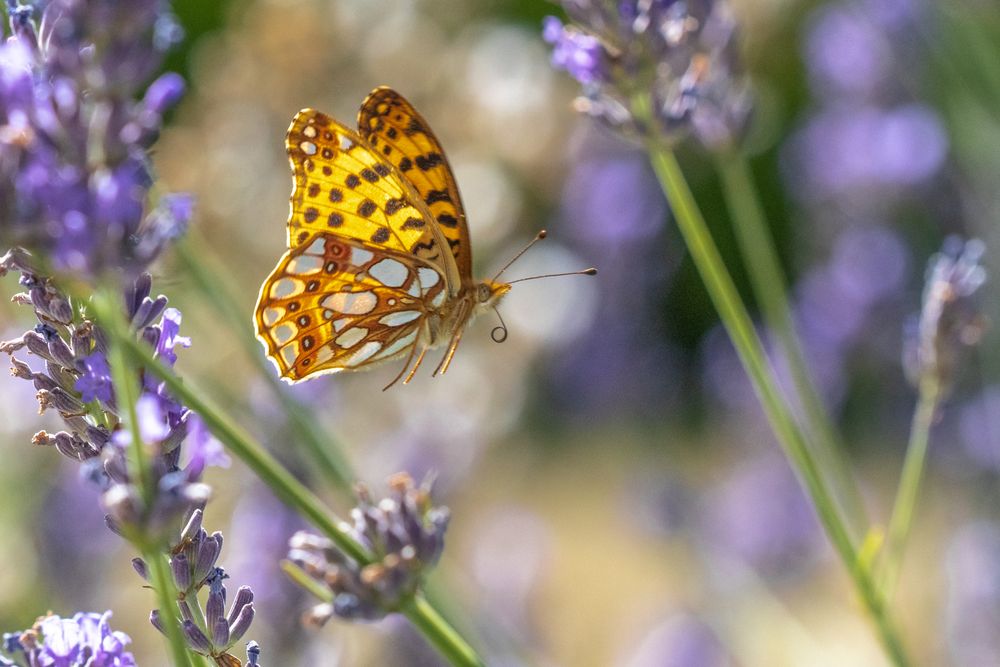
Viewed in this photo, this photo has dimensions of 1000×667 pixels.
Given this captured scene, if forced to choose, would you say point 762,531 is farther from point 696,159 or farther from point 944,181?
point 696,159

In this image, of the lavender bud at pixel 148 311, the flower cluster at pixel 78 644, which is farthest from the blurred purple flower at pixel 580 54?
the flower cluster at pixel 78 644

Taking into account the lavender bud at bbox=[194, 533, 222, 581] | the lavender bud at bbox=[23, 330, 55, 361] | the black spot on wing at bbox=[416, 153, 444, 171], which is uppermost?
the lavender bud at bbox=[23, 330, 55, 361]

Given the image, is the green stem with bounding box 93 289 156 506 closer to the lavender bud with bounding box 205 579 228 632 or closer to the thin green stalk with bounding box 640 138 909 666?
the lavender bud with bounding box 205 579 228 632

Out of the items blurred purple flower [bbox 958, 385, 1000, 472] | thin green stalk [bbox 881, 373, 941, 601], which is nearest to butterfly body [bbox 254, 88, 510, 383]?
thin green stalk [bbox 881, 373, 941, 601]

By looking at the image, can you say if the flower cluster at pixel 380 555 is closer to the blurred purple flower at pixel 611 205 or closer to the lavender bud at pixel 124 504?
the lavender bud at pixel 124 504

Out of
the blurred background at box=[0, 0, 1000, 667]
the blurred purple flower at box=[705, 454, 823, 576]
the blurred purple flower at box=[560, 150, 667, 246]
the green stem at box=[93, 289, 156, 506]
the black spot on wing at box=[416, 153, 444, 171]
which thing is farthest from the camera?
the blurred purple flower at box=[560, 150, 667, 246]

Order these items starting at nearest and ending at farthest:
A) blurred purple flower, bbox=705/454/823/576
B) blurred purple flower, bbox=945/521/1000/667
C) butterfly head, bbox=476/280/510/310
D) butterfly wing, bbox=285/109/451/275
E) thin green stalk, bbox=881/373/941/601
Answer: thin green stalk, bbox=881/373/941/601
butterfly wing, bbox=285/109/451/275
butterfly head, bbox=476/280/510/310
blurred purple flower, bbox=945/521/1000/667
blurred purple flower, bbox=705/454/823/576

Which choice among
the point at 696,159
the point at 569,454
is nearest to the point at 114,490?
the point at 569,454
